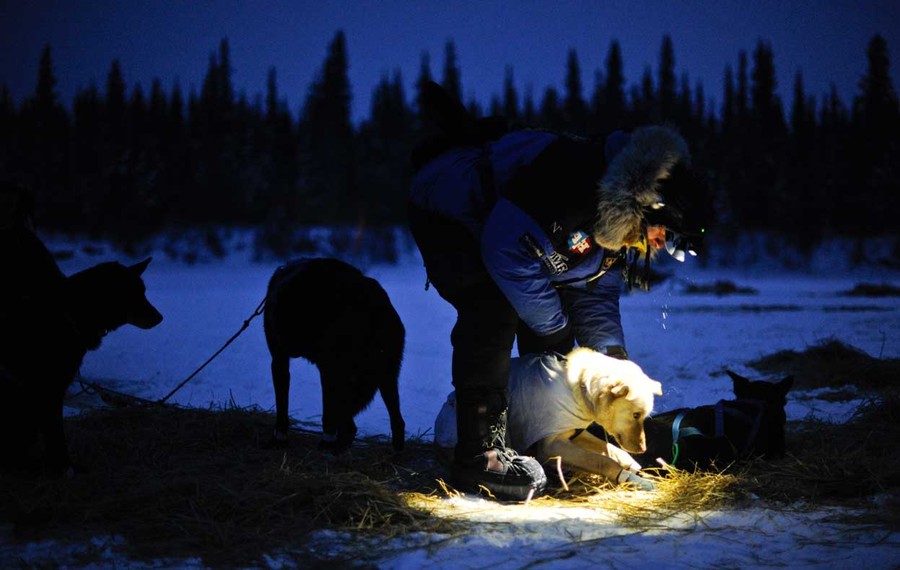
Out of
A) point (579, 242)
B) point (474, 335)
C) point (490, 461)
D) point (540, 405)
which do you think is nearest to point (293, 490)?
point (490, 461)

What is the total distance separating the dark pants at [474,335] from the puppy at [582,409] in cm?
27

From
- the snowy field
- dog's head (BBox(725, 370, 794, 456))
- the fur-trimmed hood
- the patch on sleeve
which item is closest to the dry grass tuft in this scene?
the snowy field

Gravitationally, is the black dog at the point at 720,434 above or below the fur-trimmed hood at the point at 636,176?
below

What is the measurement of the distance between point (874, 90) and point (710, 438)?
4073 centimetres

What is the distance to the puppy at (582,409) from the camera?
3264 mm

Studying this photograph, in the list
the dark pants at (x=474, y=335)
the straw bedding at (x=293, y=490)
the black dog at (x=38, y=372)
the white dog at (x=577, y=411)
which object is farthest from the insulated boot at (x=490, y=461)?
the black dog at (x=38, y=372)

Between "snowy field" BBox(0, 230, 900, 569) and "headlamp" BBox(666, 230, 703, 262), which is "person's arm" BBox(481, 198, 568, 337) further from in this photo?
"snowy field" BBox(0, 230, 900, 569)

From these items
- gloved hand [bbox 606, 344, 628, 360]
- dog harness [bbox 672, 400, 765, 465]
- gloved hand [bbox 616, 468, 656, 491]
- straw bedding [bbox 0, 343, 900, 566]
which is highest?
gloved hand [bbox 606, 344, 628, 360]

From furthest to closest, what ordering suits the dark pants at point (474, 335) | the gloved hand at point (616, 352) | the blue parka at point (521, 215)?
1. the gloved hand at point (616, 352)
2. the dark pants at point (474, 335)
3. the blue parka at point (521, 215)

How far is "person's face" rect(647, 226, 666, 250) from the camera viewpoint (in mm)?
3056

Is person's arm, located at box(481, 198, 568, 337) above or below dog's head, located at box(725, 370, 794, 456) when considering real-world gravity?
above

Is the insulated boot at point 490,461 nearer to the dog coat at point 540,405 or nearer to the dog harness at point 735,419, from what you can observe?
the dog coat at point 540,405

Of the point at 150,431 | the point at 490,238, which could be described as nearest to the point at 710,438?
the point at 490,238

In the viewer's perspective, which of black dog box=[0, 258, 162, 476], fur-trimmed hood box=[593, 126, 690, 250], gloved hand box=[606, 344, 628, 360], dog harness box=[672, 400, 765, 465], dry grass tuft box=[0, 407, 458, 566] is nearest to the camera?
dry grass tuft box=[0, 407, 458, 566]
